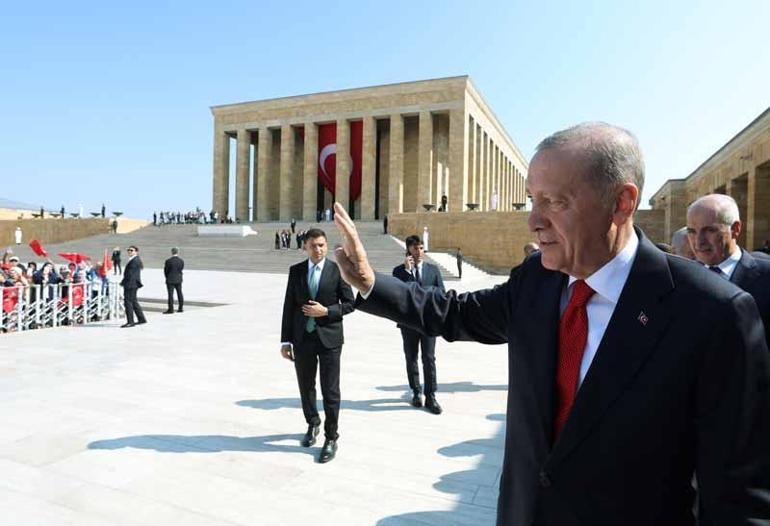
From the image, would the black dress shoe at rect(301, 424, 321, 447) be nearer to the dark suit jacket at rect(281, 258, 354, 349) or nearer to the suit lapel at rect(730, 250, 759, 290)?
the dark suit jacket at rect(281, 258, 354, 349)

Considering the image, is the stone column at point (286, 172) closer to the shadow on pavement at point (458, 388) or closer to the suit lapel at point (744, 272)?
the shadow on pavement at point (458, 388)

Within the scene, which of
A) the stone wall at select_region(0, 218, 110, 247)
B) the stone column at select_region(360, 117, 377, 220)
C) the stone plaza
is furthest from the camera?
the stone wall at select_region(0, 218, 110, 247)

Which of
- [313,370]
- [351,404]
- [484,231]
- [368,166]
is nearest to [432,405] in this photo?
[351,404]

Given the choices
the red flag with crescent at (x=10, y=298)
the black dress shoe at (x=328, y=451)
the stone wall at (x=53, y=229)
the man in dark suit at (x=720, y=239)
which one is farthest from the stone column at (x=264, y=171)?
the man in dark suit at (x=720, y=239)

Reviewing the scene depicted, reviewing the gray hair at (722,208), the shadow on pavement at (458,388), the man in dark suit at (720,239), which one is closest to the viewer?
the man in dark suit at (720,239)

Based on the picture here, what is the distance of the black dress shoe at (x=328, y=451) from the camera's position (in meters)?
3.97

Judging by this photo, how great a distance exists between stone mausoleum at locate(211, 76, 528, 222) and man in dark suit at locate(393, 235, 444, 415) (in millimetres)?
28870

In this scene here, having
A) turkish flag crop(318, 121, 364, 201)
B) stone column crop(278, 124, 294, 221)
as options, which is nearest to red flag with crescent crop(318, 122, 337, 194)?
turkish flag crop(318, 121, 364, 201)

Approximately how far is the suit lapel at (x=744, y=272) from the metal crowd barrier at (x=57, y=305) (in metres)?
10.9

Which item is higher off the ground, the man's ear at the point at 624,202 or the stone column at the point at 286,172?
the stone column at the point at 286,172

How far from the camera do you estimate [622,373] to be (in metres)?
1.26

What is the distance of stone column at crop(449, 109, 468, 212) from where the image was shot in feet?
120

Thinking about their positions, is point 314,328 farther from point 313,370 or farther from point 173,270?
point 173,270

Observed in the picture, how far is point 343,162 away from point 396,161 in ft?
14.6
